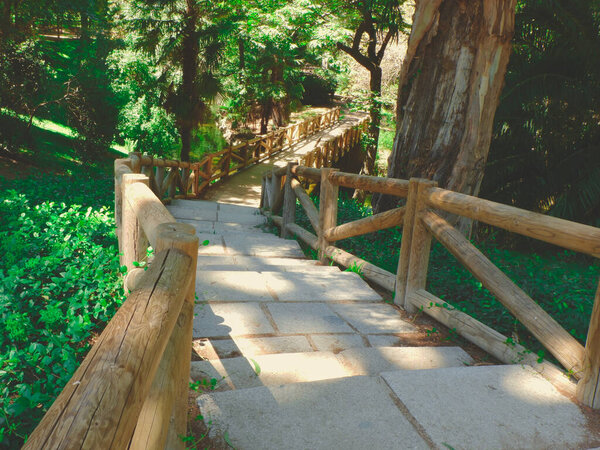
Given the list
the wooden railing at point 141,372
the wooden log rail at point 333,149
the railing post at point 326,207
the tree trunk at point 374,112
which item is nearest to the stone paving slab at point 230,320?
the wooden railing at point 141,372

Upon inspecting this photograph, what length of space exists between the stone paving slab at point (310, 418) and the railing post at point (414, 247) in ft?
5.21

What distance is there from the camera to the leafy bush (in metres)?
1.89

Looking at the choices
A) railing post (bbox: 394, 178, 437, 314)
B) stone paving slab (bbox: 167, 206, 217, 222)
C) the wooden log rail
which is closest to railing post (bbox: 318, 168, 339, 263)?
railing post (bbox: 394, 178, 437, 314)

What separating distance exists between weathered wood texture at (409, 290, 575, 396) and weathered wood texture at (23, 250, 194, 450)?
6.44 feet

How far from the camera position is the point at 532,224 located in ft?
7.59

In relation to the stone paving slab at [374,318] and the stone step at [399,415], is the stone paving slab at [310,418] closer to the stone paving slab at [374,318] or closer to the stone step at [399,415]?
the stone step at [399,415]

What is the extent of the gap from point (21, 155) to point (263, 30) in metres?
7.32

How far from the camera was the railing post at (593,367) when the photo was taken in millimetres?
2027

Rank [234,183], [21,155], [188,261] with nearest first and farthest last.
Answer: [188,261] → [21,155] → [234,183]

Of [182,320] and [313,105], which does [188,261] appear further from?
[313,105]

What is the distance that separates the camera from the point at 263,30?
44.1ft

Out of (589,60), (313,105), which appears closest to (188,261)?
(589,60)

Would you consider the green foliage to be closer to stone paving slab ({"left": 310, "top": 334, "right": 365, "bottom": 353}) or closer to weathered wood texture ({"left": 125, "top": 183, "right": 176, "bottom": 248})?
stone paving slab ({"left": 310, "top": 334, "right": 365, "bottom": 353})

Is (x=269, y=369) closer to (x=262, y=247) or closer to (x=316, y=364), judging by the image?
(x=316, y=364)
